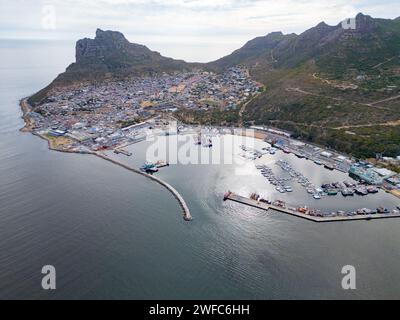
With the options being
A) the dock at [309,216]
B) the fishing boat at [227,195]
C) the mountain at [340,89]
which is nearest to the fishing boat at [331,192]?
the dock at [309,216]

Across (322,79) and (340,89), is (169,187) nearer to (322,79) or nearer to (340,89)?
(340,89)

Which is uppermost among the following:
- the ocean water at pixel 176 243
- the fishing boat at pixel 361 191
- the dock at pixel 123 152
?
the dock at pixel 123 152

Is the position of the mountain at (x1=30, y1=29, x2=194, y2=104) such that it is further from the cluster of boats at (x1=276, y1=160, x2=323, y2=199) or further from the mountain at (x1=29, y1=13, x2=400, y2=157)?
the cluster of boats at (x1=276, y1=160, x2=323, y2=199)

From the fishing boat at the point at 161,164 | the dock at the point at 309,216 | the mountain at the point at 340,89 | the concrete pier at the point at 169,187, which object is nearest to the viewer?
the dock at the point at 309,216

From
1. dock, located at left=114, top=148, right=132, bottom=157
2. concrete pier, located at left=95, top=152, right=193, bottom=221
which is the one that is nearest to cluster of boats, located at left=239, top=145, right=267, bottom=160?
concrete pier, located at left=95, top=152, right=193, bottom=221

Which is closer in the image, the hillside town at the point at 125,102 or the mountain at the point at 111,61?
the hillside town at the point at 125,102

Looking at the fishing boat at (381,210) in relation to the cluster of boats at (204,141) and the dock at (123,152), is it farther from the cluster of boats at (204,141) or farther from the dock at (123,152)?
the dock at (123,152)
